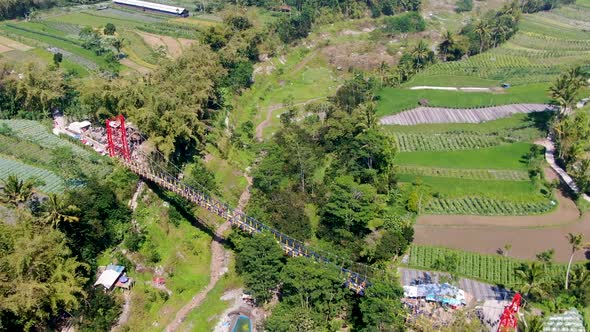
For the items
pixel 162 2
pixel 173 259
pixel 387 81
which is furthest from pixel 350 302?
pixel 162 2

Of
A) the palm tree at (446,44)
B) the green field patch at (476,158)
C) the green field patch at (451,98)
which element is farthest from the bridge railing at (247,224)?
the palm tree at (446,44)

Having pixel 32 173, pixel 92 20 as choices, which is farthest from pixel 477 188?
pixel 92 20

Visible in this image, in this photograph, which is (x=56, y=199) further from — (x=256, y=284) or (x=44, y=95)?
(x=44, y=95)

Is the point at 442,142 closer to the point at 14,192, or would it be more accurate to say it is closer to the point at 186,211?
the point at 186,211

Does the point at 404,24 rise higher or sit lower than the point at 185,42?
higher

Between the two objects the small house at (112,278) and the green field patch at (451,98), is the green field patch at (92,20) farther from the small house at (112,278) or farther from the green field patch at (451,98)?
the small house at (112,278)

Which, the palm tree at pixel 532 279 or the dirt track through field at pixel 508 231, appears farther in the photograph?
the dirt track through field at pixel 508 231
